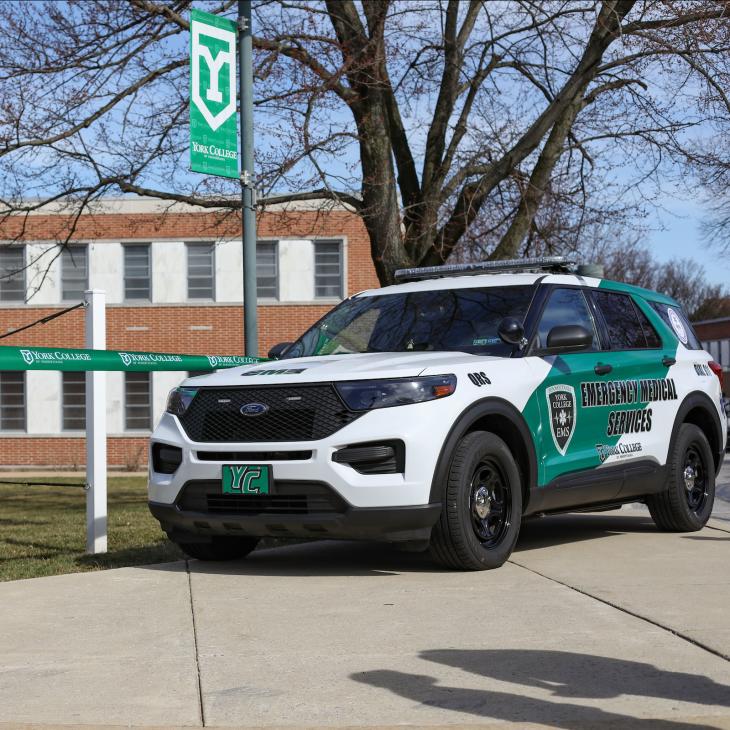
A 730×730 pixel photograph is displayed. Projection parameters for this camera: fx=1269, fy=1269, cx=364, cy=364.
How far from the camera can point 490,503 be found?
7.54 meters

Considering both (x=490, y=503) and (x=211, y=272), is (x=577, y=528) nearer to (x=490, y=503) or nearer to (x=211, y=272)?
(x=490, y=503)

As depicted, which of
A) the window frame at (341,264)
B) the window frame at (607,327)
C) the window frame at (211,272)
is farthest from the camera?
the window frame at (211,272)

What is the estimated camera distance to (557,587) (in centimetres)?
685

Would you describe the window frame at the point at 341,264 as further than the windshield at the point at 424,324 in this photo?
Yes

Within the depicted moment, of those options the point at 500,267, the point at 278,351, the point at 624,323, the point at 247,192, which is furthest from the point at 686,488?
the point at 247,192

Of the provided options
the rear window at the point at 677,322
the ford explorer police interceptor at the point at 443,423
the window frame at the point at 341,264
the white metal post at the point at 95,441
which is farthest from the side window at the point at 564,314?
the window frame at the point at 341,264

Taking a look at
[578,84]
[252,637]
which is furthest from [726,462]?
[252,637]

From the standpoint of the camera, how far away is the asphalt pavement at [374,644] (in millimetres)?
4391

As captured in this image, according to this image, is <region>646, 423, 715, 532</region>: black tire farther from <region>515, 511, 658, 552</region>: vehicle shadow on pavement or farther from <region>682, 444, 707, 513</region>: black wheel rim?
<region>515, 511, 658, 552</region>: vehicle shadow on pavement

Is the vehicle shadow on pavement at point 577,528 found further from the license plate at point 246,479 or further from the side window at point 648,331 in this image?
the license plate at point 246,479

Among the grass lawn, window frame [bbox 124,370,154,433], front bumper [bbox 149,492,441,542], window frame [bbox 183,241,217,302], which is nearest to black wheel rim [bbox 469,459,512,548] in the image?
front bumper [bbox 149,492,441,542]

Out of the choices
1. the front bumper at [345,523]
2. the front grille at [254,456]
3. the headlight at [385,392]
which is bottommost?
the front bumper at [345,523]

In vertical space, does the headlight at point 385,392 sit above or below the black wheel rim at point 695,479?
above

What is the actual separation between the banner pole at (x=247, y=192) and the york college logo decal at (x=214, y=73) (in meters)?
0.15
